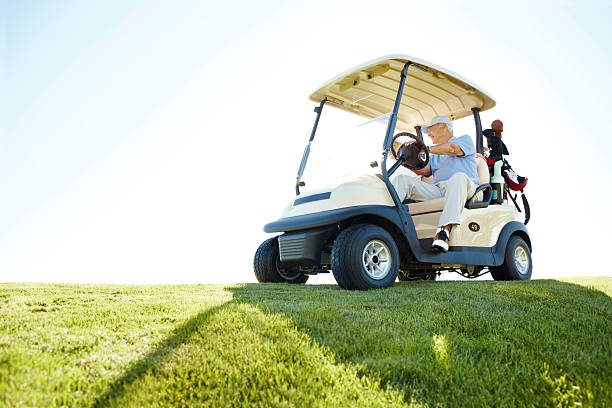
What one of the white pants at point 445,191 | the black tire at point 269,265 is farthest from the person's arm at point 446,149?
the black tire at point 269,265

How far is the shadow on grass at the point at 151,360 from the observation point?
2.11 meters

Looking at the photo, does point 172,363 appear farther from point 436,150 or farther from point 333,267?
point 436,150

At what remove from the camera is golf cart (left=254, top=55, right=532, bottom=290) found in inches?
188

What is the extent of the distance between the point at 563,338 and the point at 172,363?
2.46 m

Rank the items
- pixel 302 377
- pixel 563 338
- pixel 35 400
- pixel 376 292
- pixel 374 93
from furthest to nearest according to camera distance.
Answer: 1. pixel 374 93
2. pixel 376 292
3. pixel 563 338
4. pixel 302 377
5. pixel 35 400

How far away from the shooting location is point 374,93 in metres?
6.17

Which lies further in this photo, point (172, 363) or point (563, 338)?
point (563, 338)

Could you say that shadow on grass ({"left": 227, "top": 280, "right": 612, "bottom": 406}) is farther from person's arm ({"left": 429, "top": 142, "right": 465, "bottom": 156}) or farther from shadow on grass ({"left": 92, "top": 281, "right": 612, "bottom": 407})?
person's arm ({"left": 429, "top": 142, "right": 465, "bottom": 156})

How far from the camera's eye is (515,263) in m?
6.40

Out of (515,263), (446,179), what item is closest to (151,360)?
(446,179)

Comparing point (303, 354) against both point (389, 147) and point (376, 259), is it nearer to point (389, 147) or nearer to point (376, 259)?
point (376, 259)

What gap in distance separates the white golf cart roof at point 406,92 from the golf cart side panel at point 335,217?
174 centimetres

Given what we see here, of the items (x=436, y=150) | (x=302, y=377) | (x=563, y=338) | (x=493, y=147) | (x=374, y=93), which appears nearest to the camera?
(x=302, y=377)

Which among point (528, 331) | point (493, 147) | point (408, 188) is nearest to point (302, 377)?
point (528, 331)
